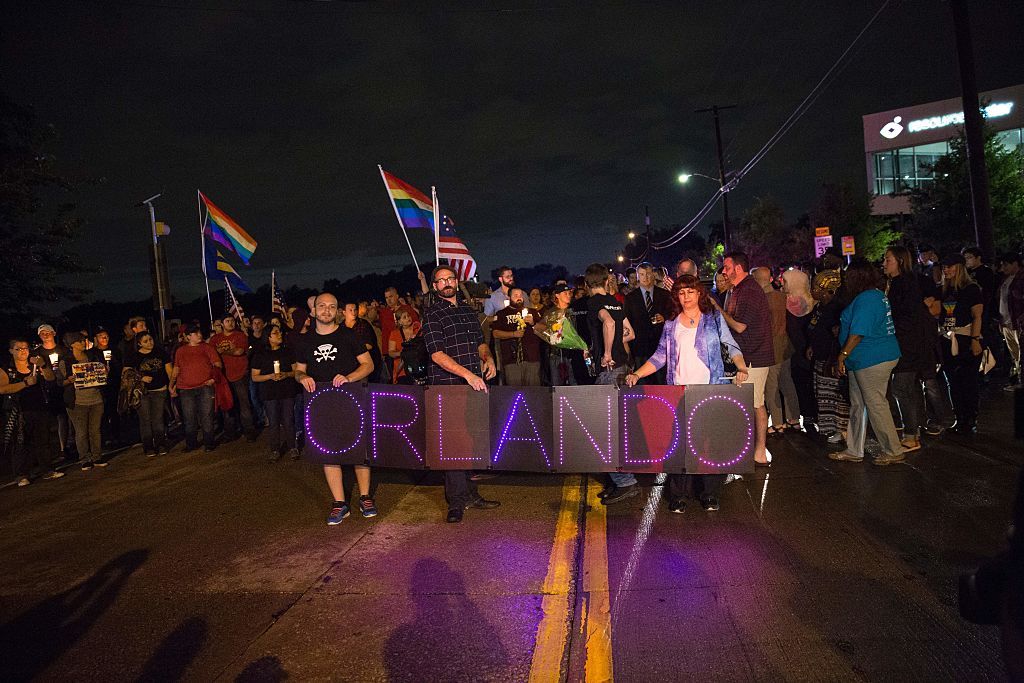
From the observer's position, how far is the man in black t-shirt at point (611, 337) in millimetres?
6395

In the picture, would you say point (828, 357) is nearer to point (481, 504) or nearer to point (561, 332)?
point (561, 332)

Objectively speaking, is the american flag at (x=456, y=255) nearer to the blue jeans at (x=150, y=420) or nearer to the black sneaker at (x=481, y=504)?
the blue jeans at (x=150, y=420)

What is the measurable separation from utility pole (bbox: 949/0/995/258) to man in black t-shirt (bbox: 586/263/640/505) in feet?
30.9

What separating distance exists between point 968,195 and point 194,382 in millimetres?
30582

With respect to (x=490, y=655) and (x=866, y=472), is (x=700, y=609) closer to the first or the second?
(x=490, y=655)

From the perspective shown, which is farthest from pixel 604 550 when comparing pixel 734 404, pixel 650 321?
pixel 650 321

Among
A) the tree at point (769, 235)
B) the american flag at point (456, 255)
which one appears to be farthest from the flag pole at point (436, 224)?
the tree at point (769, 235)

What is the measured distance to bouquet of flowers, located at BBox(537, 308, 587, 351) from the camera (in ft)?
25.9

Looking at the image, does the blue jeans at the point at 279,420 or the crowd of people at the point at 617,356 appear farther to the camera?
the blue jeans at the point at 279,420

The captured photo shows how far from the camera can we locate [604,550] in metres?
5.13

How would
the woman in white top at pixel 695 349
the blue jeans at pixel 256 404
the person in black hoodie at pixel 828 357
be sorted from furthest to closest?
the blue jeans at pixel 256 404 → the person in black hoodie at pixel 828 357 → the woman in white top at pixel 695 349

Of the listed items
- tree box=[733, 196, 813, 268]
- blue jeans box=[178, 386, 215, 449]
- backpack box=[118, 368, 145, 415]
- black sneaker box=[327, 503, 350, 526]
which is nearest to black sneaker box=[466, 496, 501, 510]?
black sneaker box=[327, 503, 350, 526]

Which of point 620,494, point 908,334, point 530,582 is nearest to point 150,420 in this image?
point 620,494

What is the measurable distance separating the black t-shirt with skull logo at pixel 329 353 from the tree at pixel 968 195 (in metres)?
29.0
